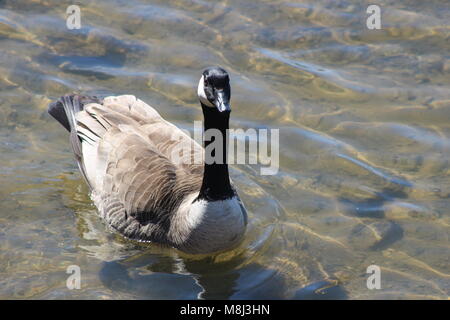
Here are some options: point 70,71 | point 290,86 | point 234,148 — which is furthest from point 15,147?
point 290,86

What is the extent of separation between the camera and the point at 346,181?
27.2 feet

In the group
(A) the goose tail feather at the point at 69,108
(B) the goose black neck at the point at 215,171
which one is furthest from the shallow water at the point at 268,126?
(B) the goose black neck at the point at 215,171

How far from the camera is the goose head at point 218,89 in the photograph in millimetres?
6113

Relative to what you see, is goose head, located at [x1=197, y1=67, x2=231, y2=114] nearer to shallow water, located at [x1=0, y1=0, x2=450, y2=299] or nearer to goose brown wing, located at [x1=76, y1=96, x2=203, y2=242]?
goose brown wing, located at [x1=76, y1=96, x2=203, y2=242]

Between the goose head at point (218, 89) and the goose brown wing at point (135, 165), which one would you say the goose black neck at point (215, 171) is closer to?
the goose head at point (218, 89)

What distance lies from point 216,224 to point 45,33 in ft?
19.8

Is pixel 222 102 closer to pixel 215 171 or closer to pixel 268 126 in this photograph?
pixel 215 171

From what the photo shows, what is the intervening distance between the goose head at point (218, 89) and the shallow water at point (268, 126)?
5.93ft

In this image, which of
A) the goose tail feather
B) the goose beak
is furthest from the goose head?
the goose tail feather

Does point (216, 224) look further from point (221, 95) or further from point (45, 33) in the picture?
point (45, 33)

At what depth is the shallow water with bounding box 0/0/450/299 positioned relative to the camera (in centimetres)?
690

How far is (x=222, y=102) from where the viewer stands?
241 inches

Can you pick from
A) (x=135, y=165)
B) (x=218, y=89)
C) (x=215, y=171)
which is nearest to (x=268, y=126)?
(x=135, y=165)

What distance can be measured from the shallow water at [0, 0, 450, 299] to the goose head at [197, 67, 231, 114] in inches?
Answer: 71.1
